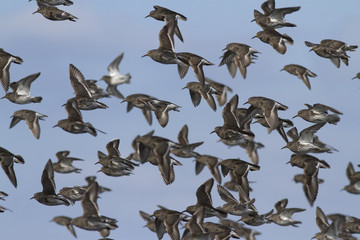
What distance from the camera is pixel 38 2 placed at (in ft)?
106

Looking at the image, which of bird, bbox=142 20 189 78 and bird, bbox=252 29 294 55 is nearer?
bird, bbox=142 20 189 78

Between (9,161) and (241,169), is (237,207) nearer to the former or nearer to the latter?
(241,169)

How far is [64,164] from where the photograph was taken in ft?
117

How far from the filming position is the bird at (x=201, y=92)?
31.6m

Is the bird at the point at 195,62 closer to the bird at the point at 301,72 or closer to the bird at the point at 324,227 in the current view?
the bird at the point at 301,72

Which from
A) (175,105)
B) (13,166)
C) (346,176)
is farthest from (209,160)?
(346,176)

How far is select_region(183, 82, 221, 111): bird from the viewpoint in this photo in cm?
3158

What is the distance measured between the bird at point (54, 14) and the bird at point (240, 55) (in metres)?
6.71

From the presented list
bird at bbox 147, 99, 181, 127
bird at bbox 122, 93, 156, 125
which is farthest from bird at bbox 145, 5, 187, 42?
bird at bbox 147, 99, 181, 127

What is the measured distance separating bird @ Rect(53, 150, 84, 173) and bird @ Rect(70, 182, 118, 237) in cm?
1054

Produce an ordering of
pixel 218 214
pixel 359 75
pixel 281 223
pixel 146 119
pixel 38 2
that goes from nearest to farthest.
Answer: pixel 218 214 < pixel 281 223 < pixel 38 2 < pixel 359 75 < pixel 146 119

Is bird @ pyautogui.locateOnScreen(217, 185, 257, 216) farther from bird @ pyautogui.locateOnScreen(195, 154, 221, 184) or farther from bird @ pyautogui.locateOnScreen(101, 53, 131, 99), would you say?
bird @ pyautogui.locateOnScreen(101, 53, 131, 99)

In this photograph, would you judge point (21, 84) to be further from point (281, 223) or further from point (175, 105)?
point (281, 223)

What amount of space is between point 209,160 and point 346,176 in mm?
9770
